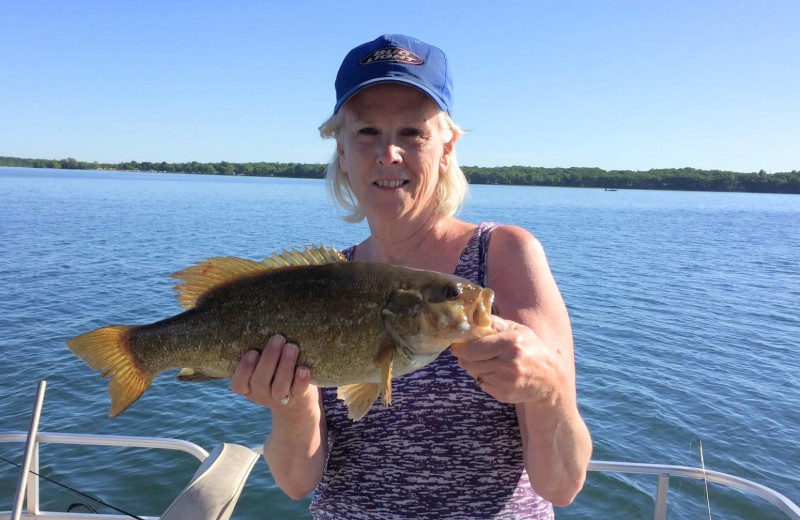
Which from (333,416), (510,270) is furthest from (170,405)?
(510,270)

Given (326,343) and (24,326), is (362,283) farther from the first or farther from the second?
A: (24,326)

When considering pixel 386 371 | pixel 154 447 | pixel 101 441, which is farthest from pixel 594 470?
pixel 101 441

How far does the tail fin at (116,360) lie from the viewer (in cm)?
280

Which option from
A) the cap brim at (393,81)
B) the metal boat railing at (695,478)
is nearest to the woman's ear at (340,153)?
the cap brim at (393,81)

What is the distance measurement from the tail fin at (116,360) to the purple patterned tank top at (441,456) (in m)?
1.19

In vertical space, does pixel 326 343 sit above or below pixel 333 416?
above

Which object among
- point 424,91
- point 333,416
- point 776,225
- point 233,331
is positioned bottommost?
point 776,225

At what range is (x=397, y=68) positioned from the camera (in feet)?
8.80

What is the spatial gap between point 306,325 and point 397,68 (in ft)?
4.27

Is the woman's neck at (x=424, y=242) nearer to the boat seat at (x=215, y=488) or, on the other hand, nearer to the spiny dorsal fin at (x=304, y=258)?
the spiny dorsal fin at (x=304, y=258)

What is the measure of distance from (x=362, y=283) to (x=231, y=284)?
0.68m

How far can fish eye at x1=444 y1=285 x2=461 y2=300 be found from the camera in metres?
→ 2.45

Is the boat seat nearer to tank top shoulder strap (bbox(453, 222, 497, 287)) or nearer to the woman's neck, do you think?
the woman's neck

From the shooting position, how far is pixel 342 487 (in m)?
2.76
